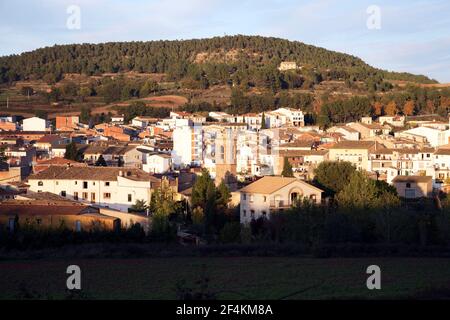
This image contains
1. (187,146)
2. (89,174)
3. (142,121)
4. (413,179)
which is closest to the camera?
(89,174)

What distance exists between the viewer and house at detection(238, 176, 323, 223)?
20.5 m

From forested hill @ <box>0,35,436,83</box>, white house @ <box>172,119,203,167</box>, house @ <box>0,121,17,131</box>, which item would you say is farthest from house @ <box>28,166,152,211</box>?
forested hill @ <box>0,35,436,83</box>

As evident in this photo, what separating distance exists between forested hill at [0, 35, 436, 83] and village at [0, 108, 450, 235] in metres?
20.6

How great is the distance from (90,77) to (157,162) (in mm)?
43285

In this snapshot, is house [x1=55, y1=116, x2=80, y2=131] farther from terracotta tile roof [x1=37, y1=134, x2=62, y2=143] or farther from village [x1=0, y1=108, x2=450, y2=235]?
terracotta tile roof [x1=37, y1=134, x2=62, y2=143]

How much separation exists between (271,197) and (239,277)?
11055 mm

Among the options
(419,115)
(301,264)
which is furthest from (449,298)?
(419,115)

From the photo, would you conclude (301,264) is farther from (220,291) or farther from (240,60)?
(240,60)

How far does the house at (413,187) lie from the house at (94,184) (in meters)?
8.08


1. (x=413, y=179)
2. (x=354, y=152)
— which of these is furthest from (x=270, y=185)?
(x=354, y=152)

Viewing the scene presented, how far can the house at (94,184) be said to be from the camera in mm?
22500

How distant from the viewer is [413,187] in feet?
83.7

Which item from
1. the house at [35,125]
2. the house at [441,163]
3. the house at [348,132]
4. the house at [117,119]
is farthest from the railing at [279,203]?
the house at [117,119]

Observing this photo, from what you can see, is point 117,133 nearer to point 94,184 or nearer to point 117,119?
point 117,119
